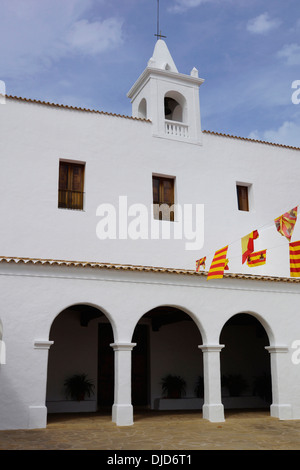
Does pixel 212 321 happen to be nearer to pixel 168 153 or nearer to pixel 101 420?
pixel 101 420

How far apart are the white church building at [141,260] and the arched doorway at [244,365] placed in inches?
2.0

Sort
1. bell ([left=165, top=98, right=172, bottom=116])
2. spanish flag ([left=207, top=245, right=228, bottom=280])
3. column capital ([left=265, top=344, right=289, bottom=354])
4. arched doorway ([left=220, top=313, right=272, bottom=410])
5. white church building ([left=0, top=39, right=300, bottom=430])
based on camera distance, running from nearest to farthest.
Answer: white church building ([left=0, top=39, right=300, bottom=430]), spanish flag ([left=207, top=245, right=228, bottom=280]), column capital ([left=265, top=344, right=289, bottom=354]), arched doorway ([left=220, top=313, right=272, bottom=410]), bell ([left=165, top=98, right=172, bottom=116])

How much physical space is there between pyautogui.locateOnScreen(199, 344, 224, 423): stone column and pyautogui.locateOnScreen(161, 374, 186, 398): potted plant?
3.08 metres

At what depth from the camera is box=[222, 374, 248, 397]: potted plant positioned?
17.6 m

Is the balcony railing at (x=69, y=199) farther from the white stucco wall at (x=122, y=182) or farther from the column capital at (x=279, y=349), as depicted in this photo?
the column capital at (x=279, y=349)

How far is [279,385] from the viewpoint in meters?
14.2

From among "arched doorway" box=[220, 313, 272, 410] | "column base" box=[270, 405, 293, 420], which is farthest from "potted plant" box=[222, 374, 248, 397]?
"column base" box=[270, 405, 293, 420]

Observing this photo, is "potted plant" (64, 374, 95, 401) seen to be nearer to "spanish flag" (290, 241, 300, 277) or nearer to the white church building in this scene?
the white church building

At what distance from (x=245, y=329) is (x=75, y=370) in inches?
260

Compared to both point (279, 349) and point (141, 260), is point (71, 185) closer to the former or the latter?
point (141, 260)

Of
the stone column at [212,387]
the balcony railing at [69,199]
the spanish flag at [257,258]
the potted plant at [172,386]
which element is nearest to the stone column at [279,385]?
the stone column at [212,387]

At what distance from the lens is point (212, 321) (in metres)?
14.1

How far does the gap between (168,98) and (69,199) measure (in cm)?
647
